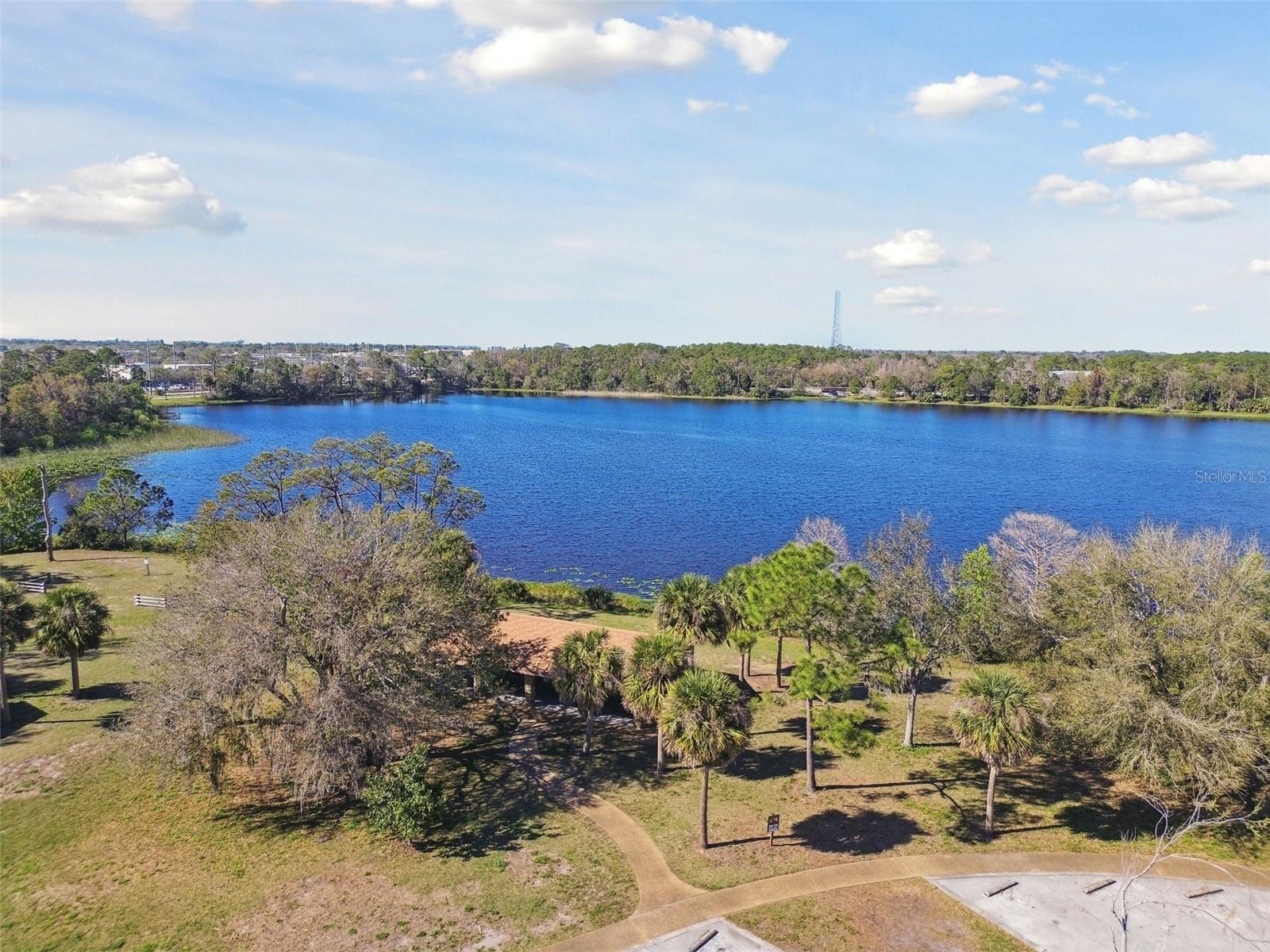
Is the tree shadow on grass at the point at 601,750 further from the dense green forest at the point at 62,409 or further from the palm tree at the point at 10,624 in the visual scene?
the dense green forest at the point at 62,409

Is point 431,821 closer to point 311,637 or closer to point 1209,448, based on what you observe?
point 311,637

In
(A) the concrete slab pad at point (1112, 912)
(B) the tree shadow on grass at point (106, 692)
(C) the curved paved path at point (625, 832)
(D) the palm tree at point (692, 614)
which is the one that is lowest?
(B) the tree shadow on grass at point (106, 692)

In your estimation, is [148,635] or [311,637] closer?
[311,637]

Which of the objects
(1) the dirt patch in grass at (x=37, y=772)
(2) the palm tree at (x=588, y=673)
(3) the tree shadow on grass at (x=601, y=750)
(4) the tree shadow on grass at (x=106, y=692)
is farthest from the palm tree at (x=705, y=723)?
(4) the tree shadow on grass at (x=106, y=692)

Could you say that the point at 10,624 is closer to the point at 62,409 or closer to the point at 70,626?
the point at 70,626

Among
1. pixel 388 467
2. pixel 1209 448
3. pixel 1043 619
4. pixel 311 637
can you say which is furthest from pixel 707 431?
pixel 311 637

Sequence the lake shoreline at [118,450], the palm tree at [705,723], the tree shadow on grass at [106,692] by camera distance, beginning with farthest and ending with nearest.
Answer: the lake shoreline at [118,450]
the tree shadow on grass at [106,692]
the palm tree at [705,723]
